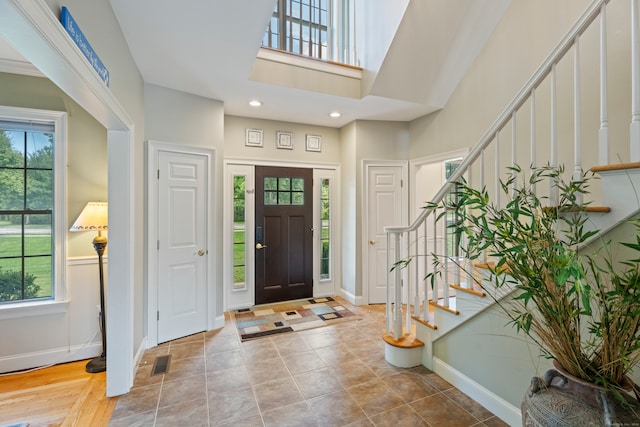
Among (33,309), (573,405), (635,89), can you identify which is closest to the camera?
(573,405)

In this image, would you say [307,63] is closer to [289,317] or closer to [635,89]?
[635,89]

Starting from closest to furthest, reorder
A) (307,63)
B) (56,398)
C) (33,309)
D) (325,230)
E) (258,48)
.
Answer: (56,398) < (258,48) < (33,309) < (307,63) < (325,230)

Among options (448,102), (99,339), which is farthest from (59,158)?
(448,102)

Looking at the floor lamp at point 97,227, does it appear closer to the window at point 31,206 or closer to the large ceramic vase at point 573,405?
the window at point 31,206

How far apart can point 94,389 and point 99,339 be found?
2.02 feet

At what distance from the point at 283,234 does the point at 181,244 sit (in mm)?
1431

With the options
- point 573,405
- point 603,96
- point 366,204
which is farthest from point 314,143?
point 573,405

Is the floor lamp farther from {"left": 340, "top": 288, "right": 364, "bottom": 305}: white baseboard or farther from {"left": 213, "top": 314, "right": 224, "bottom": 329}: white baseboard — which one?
{"left": 340, "top": 288, "right": 364, "bottom": 305}: white baseboard

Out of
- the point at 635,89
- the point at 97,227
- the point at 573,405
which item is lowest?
the point at 573,405

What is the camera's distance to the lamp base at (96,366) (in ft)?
8.24

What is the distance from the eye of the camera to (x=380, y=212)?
13.7 ft

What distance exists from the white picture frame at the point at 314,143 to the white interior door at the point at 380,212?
824mm

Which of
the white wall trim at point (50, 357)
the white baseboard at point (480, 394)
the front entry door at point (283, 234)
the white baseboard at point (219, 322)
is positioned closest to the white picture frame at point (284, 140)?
the front entry door at point (283, 234)

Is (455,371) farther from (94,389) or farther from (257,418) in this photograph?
(94,389)
